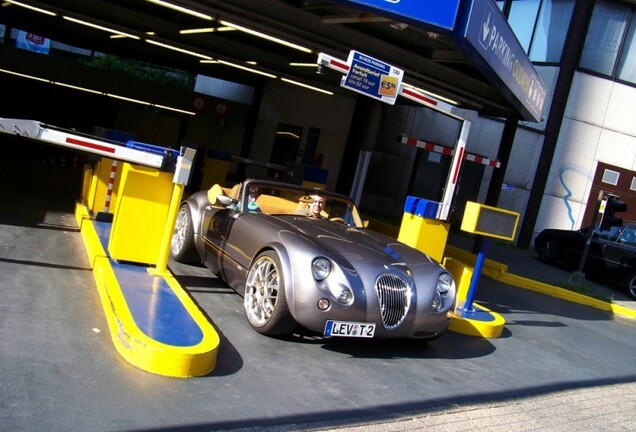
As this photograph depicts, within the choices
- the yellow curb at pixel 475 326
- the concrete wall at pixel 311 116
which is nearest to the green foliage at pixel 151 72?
the concrete wall at pixel 311 116

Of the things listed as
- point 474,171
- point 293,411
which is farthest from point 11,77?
point 293,411

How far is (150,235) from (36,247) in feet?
6.19

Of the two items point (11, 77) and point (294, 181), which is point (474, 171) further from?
point (11, 77)

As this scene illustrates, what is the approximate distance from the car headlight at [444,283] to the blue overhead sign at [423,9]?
9.38 feet

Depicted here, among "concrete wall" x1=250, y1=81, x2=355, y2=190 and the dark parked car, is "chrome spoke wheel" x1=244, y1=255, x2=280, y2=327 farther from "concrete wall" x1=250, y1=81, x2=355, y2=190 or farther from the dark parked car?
"concrete wall" x1=250, y1=81, x2=355, y2=190

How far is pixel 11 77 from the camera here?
23.2 meters

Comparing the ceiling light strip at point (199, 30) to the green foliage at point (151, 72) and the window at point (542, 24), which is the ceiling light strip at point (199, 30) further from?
the green foliage at point (151, 72)

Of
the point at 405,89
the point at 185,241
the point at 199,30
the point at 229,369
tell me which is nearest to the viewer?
the point at 229,369

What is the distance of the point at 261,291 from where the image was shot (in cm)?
605

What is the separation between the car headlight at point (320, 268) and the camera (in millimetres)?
5605

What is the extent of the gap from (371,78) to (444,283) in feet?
8.29

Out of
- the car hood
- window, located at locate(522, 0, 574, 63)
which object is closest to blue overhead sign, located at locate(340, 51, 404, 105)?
the car hood

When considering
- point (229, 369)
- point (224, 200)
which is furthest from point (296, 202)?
point (229, 369)

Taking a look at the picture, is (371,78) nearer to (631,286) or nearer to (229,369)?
(229,369)
